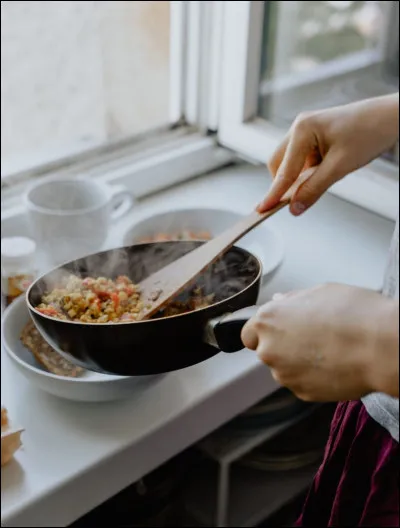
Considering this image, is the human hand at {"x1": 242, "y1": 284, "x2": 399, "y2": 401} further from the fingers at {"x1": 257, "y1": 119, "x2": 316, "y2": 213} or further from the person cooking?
the fingers at {"x1": 257, "y1": 119, "x2": 316, "y2": 213}

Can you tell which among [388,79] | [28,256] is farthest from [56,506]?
[388,79]

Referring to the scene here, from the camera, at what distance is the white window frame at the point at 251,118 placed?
3.75 feet

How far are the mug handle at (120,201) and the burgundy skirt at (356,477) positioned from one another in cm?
57

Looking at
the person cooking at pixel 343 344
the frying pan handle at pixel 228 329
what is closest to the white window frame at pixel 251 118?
the person cooking at pixel 343 344

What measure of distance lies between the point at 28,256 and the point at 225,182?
453mm

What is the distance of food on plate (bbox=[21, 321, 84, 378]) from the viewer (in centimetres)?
87

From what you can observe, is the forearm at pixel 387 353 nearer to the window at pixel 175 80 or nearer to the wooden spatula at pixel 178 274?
the wooden spatula at pixel 178 274

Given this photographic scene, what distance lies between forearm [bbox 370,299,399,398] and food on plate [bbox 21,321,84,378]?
523 millimetres

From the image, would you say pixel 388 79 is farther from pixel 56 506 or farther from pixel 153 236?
pixel 56 506

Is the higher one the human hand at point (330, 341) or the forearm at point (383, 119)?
the forearm at point (383, 119)

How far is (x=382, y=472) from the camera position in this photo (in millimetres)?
536

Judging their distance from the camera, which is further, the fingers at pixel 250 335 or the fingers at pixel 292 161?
the fingers at pixel 292 161

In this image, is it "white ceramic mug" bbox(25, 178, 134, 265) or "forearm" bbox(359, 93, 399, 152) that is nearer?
"forearm" bbox(359, 93, 399, 152)

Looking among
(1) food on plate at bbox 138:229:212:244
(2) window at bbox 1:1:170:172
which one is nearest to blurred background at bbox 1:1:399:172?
(2) window at bbox 1:1:170:172
